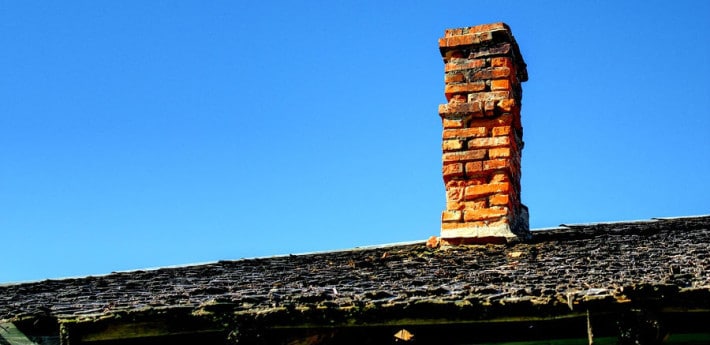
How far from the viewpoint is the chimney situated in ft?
24.6

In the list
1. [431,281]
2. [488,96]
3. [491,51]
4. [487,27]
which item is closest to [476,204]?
[488,96]

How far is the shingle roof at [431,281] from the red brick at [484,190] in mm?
436

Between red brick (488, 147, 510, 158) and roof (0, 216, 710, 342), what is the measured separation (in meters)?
0.72

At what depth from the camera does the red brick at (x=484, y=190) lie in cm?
751

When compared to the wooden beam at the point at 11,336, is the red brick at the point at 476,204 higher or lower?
higher

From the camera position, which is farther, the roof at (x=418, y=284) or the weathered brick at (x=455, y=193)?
the weathered brick at (x=455, y=193)

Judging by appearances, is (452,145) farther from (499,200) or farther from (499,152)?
(499,200)

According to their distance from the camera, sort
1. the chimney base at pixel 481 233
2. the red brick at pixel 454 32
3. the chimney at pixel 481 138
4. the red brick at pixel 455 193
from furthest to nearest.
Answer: the red brick at pixel 454 32, the red brick at pixel 455 193, the chimney at pixel 481 138, the chimney base at pixel 481 233

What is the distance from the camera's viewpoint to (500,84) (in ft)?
25.5

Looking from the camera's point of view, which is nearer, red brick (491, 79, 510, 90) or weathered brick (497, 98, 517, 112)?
weathered brick (497, 98, 517, 112)

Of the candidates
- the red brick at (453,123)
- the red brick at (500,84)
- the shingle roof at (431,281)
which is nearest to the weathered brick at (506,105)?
the red brick at (500,84)

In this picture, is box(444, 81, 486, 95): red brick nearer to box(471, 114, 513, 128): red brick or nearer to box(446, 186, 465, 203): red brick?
box(471, 114, 513, 128): red brick

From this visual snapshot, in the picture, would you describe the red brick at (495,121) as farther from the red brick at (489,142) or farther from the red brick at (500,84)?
the red brick at (500,84)

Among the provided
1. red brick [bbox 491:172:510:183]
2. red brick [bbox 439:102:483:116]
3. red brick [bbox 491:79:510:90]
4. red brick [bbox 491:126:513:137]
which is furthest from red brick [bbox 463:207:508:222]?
red brick [bbox 491:79:510:90]
